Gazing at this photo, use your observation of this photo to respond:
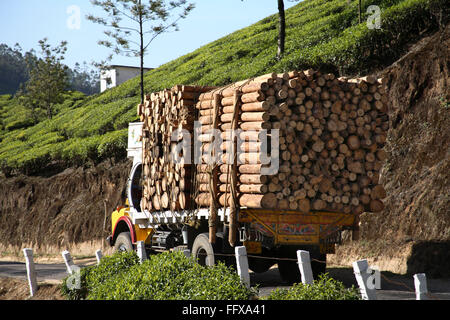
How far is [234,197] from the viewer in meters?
10.2

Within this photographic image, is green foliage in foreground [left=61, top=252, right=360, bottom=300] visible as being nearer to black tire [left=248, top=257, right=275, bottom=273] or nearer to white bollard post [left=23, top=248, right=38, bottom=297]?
white bollard post [left=23, top=248, right=38, bottom=297]

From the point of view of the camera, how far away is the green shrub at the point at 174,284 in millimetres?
7984

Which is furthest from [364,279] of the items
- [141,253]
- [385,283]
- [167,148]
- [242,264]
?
[167,148]

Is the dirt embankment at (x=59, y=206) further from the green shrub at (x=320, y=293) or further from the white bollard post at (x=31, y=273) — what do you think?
the green shrub at (x=320, y=293)

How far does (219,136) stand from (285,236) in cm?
225

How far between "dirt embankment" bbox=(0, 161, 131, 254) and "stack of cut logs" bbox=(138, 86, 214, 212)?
407 inches

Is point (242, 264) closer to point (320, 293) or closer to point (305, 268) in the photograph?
point (305, 268)

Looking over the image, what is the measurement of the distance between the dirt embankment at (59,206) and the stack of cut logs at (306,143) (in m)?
13.9

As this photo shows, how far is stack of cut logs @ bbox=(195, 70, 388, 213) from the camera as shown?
9.83 meters

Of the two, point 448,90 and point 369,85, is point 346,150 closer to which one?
point 369,85

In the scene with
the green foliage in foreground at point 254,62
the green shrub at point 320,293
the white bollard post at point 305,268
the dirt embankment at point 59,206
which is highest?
the green foliage in foreground at point 254,62

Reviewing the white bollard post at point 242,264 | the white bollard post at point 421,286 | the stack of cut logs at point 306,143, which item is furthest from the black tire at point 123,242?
the white bollard post at point 421,286
